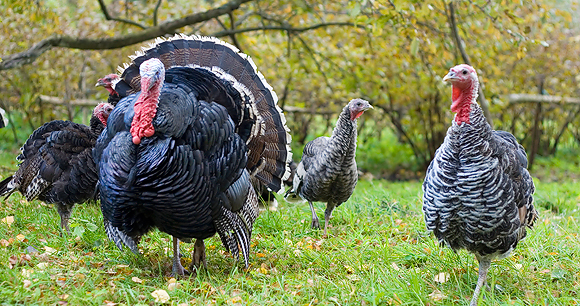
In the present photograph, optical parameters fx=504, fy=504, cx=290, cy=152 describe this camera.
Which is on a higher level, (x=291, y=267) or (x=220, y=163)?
(x=220, y=163)

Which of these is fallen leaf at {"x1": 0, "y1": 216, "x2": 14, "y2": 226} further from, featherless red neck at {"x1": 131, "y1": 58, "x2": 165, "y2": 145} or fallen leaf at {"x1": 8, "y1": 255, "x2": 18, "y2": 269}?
featherless red neck at {"x1": 131, "y1": 58, "x2": 165, "y2": 145}

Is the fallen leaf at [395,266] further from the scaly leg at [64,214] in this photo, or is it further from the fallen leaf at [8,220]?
the fallen leaf at [8,220]

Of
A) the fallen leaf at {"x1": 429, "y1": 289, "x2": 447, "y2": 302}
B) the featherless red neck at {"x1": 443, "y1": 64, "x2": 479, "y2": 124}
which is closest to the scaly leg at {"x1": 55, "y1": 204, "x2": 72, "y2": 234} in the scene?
the fallen leaf at {"x1": 429, "y1": 289, "x2": 447, "y2": 302}

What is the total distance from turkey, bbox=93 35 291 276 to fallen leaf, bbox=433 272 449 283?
142 cm

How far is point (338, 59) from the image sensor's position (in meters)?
8.77

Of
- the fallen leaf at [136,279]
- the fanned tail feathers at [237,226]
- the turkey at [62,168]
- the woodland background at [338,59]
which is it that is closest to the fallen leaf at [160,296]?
the fallen leaf at [136,279]

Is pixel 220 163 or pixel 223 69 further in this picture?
pixel 223 69

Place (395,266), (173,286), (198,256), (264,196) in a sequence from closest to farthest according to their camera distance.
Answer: (173,286)
(395,266)
(198,256)
(264,196)

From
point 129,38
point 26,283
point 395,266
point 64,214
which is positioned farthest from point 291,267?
point 129,38

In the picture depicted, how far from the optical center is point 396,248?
4312mm

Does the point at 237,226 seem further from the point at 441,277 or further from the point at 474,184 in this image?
the point at 474,184

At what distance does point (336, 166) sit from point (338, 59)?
13.7ft

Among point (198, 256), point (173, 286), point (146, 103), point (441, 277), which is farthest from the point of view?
point (198, 256)

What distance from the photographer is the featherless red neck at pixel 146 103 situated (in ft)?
10.7
